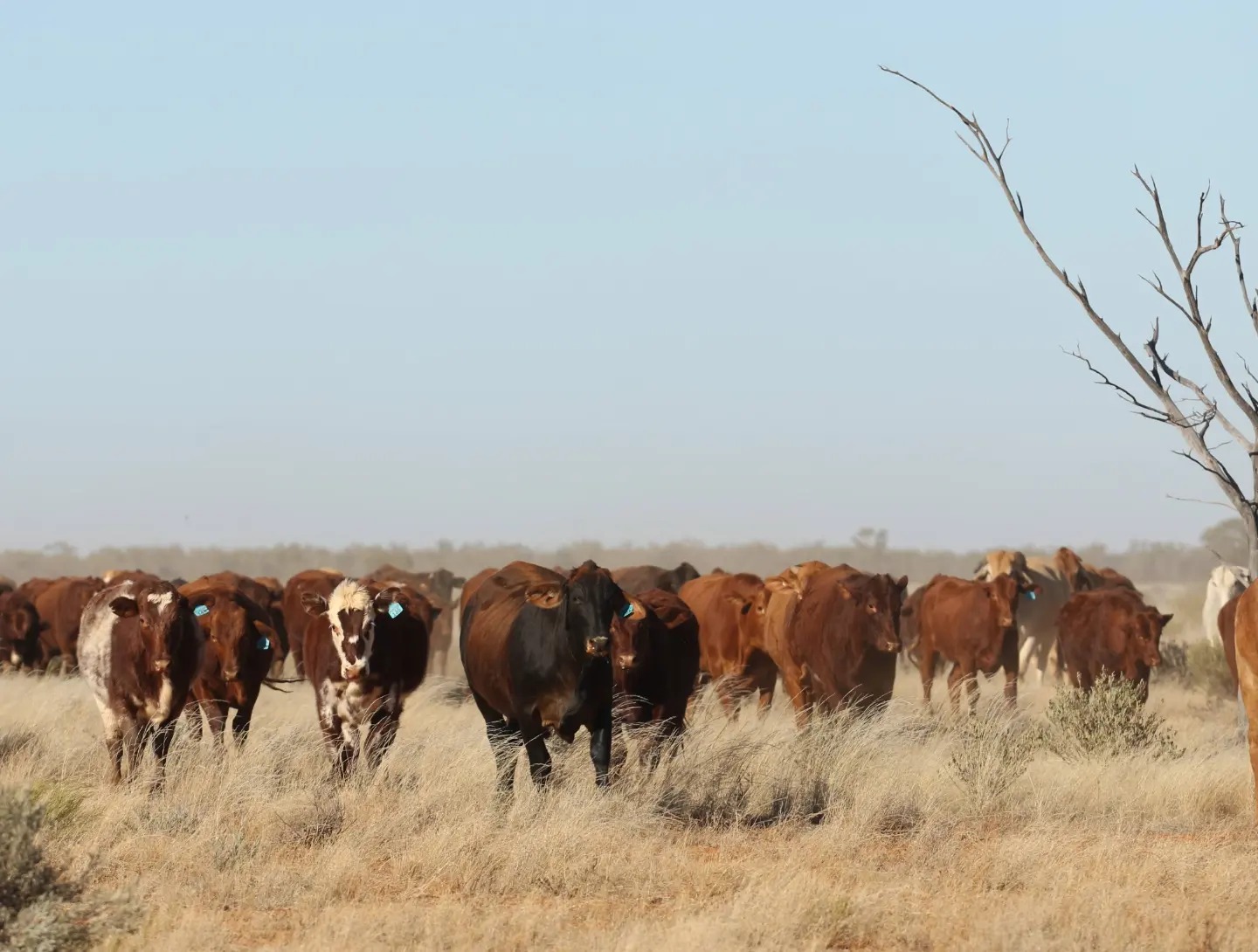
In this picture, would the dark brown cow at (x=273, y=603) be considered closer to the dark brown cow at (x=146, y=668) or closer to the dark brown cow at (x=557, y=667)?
the dark brown cow at (x=146, y=668)

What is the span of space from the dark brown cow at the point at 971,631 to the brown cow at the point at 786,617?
238 cm

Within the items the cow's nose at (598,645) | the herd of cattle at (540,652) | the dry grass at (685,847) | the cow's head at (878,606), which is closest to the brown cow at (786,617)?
the herd of cattle at (540,652)

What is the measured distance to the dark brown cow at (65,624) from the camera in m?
26.4

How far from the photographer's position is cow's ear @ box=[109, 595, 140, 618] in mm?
12320

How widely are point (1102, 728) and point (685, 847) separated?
5839mm

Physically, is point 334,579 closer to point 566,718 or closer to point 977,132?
point 977,132

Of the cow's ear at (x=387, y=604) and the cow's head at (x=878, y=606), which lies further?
the cow's head at (x=878, y=606)

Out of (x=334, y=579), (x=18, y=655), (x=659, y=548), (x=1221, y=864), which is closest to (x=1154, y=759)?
(x=1221, y=864)

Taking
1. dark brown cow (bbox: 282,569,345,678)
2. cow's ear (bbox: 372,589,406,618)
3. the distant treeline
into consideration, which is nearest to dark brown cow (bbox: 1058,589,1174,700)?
cow's ear (bbox: 372,589,406,618)

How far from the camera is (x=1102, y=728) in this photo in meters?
15.0

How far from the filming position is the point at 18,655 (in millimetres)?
25516

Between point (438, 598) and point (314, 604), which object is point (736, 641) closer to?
point (314, 604)

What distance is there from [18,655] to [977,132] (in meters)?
16.1

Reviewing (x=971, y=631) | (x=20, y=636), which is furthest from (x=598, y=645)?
(x=20, y=636)
